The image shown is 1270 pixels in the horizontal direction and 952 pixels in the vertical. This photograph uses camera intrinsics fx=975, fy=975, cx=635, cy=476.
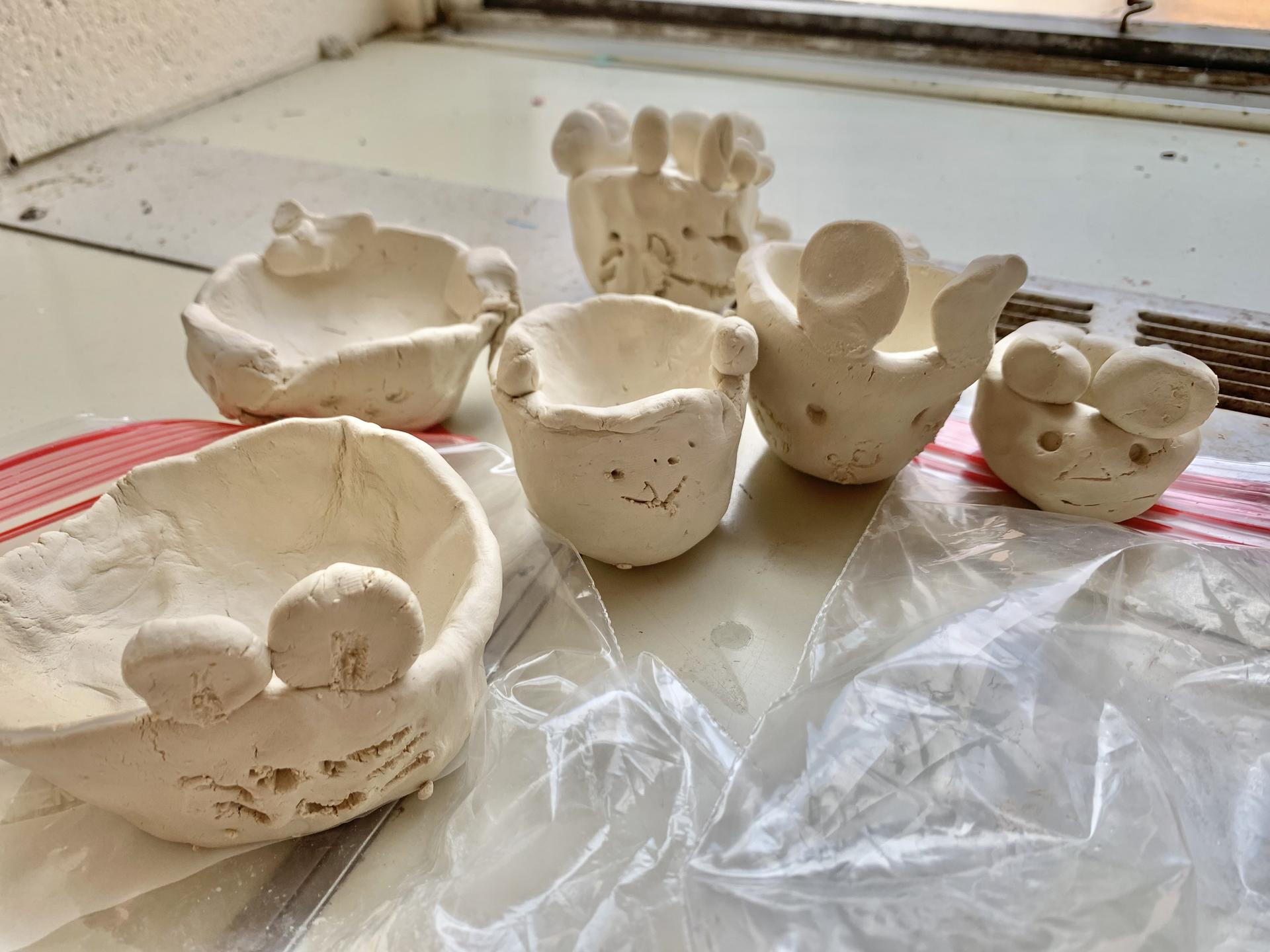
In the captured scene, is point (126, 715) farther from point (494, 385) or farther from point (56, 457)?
point (56, 457)

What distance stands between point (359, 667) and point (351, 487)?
1.31 feet

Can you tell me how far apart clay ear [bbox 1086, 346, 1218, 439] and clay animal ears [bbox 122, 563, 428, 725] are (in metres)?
0.96

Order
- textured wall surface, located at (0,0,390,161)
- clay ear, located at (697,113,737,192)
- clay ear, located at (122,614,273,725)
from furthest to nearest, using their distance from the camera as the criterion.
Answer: textured wall surface, located at (0,0,390,161), clay ear, located at (697,113,737,192), clay ear, located at (122,614,273,725)

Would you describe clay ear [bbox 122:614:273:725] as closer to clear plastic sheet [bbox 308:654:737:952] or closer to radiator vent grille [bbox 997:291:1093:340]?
clear plastic sheet [bbox 308:654:737:952]

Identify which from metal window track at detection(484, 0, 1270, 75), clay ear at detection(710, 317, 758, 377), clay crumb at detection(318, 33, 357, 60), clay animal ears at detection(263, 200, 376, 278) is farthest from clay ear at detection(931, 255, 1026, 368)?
clay crumb at detection(318, 33, 357, 60)

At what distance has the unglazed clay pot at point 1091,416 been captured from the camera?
128 cm

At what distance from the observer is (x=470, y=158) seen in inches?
105

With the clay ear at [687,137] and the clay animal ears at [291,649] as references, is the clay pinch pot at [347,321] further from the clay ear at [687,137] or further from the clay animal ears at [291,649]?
the clay animal ears at [291,649]

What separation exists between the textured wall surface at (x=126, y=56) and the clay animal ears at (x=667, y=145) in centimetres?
148

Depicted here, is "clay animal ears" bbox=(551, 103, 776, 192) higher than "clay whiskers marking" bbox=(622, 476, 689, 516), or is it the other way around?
"clay animal ears" bbox=(551, 103, 776, 192)

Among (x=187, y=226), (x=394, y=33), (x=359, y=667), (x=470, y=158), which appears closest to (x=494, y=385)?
(x=359, y=667)

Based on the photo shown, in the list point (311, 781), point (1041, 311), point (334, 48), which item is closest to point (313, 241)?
point (311, 781)

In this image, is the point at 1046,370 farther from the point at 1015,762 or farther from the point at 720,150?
the point at 720,150

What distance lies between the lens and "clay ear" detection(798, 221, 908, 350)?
1.25 meters
